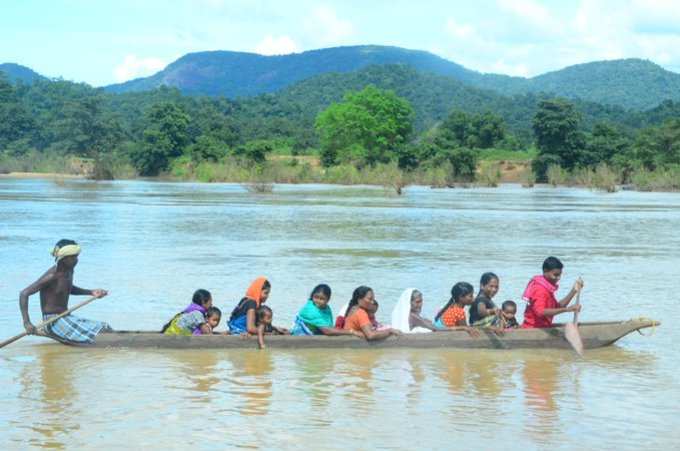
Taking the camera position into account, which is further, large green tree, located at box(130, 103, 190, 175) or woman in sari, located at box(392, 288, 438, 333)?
large green tree, located at box(130, 103, 190, 175)

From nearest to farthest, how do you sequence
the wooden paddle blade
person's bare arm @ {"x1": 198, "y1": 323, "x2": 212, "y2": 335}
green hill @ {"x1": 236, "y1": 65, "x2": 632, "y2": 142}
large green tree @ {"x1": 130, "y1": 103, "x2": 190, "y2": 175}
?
the wooden paddle blade, person's bare arm @ {"x1": 198, "y1": 323, "x2": 212, "y2": 335}, large green tree @ {"x1": 130, "y1": 103, "x2": 190, "y2": 175}, green hill @ {"x1": 236, "y1": 65, "x2": 632, "y2": 142}

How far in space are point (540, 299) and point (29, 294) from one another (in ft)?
16.2

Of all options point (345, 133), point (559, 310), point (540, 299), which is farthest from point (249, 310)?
point (345, 133)

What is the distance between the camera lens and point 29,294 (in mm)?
9516

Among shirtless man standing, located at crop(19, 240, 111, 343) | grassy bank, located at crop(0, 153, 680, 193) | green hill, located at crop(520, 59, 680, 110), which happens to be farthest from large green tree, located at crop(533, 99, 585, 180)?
green hill, located at crop(520, 59, 680, 110)

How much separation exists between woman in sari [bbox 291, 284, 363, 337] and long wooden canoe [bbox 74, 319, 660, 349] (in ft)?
0.43

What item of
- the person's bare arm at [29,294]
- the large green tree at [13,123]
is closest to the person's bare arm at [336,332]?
the person's bare arm at [29,294]

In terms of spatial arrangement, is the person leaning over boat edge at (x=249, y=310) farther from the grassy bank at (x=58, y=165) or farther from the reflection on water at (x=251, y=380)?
the grassy bank at (x=58, y=165)

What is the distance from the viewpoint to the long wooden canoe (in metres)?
10.0

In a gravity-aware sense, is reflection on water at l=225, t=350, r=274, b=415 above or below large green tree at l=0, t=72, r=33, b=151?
below

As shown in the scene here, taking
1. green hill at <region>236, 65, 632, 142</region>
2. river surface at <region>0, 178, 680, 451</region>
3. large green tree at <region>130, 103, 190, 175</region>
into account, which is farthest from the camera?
green hill at <region>236, 65, 632, 142</region>

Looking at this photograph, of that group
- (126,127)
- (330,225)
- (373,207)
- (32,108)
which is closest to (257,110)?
(126,127)

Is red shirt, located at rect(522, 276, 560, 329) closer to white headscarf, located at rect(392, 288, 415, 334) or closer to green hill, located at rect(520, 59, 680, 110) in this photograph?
white headscarf, located at rect(392, 288, 415, 334)

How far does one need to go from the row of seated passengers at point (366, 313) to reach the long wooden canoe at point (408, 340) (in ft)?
0.30
